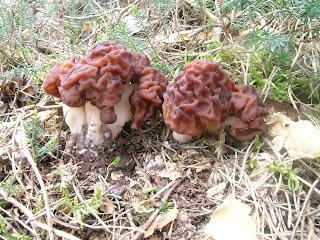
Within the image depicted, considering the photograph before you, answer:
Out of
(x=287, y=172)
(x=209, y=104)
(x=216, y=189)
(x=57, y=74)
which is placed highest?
→ (x=57, y=74)

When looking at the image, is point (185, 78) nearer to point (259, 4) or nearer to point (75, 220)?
point (259, 4)

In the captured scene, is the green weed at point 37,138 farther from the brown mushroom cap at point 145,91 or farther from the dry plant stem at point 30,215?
the brown mushroom cap at point 145,91

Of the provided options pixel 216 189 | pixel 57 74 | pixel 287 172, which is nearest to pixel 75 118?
pixel 57 74

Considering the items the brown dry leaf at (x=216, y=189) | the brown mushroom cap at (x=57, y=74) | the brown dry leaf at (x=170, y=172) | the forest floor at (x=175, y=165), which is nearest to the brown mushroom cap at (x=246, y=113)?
the forest floor at (x=175, y=165)

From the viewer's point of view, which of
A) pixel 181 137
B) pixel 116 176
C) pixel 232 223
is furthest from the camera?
pixel 181 137

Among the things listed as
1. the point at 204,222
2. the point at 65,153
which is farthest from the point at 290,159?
the point at 65,153

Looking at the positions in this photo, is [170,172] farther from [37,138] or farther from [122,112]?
[37,138]

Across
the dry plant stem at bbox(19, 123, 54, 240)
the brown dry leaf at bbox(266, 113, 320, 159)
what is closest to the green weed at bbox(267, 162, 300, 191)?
the brown dry leaf at bbox(266, 113, 320, 159)
